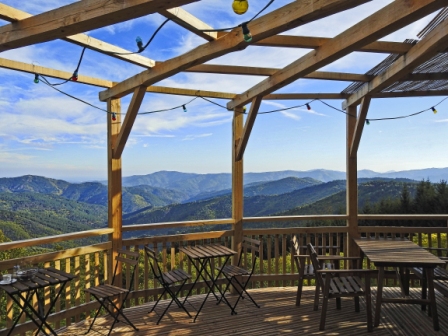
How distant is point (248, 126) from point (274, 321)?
2.44m

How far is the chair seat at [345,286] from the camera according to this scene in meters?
3.49

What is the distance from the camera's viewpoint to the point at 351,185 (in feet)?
17.4

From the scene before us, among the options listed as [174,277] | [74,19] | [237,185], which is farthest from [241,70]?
[174,277]

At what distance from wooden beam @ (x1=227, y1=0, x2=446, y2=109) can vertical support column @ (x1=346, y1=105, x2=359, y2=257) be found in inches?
67.4

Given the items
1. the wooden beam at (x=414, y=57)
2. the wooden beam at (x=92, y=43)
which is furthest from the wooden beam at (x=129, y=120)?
the wooden beam at (x=414, y=57)

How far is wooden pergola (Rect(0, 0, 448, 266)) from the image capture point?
2303 millimetres

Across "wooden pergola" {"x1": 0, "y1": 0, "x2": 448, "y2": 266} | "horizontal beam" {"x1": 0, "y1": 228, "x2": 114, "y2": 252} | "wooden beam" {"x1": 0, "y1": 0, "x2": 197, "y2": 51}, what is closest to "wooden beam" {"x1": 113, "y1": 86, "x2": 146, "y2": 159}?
"wooden pergola" {"x1": 0, "y1": 0, "x2": 448, "y2": 266}

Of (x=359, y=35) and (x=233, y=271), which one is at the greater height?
(x=359, y=35)

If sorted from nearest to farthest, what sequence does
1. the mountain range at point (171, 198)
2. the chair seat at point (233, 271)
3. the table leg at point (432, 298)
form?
the table leg at point (432, 298) < the chair seat at point (233, 271) < the mountain range at point (171, 198)

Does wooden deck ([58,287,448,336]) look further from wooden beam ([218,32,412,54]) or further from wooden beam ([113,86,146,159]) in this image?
wooden beam ([218,32,412,54])

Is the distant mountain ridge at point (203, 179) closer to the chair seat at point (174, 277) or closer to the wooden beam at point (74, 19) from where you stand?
the chair seat at point (174, 277)

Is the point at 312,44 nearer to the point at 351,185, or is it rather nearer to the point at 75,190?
the point at 351,185

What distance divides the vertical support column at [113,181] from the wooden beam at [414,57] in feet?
10.5

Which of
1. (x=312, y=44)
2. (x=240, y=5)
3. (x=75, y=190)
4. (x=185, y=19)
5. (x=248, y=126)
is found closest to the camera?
(x=240, y=5)
